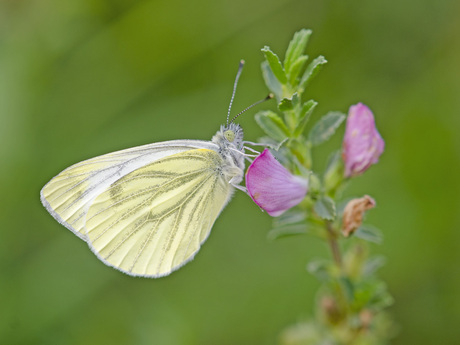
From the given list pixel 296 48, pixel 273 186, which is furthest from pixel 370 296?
pixel 296 48

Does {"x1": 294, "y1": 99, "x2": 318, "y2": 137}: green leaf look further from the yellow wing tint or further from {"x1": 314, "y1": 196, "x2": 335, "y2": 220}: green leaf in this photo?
the yellow wing tint

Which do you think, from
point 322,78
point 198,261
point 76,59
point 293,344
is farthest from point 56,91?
point 293,344

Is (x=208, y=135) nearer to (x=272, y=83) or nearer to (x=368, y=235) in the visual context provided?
(x=272, y=83)

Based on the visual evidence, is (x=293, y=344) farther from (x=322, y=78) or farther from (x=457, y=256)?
(x=322, y=78)

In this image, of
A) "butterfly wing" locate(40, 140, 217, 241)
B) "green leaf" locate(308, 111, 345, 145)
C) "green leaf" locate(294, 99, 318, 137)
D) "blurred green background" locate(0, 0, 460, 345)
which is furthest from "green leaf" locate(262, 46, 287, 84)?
"blurred green background" locate(0, 0, 460, 345)

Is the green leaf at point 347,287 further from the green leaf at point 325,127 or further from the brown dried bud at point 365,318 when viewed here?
the green leaf at point 325,127

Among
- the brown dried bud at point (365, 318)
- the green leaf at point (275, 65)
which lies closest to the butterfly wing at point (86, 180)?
the green leaf at point (275, 65)
